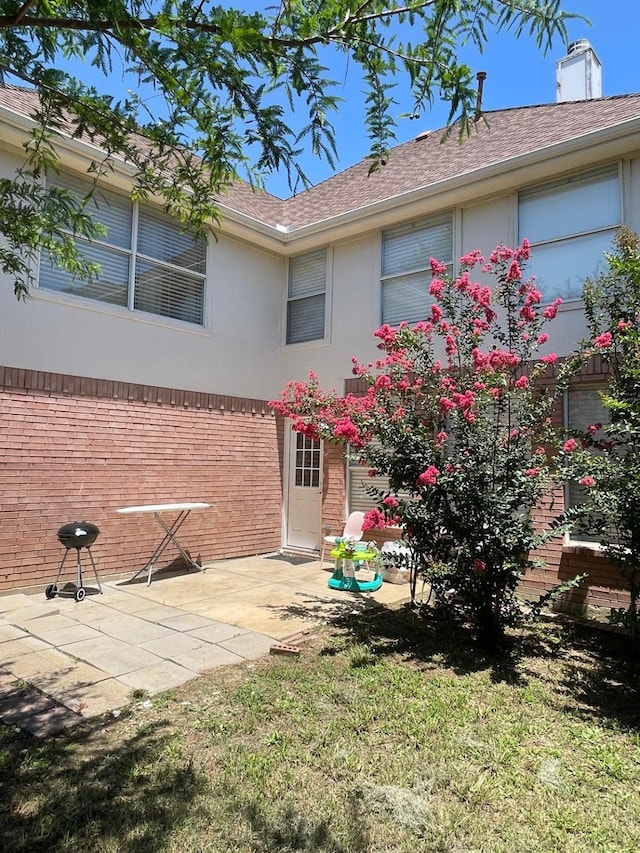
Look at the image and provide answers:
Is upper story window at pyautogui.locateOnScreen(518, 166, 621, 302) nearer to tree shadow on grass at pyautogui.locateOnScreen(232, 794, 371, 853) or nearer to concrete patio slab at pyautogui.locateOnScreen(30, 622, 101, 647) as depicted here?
tree shadow on grass at pyautogui.locateOnScreen(232, 794, 371, 853)

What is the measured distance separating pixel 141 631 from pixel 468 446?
3.67m

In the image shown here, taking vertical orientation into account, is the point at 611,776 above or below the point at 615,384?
below

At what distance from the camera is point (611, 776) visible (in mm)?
3018

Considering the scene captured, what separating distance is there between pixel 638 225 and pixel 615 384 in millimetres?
2797

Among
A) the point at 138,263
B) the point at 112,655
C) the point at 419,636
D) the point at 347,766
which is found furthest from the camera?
the point at 138,263

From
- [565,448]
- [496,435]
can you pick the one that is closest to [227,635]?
[496,435]

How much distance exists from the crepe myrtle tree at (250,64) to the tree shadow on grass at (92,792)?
3.49 m

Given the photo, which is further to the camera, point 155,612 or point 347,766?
point 155,612

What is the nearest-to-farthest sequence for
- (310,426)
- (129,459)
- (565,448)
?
1. (565,448)
2. (310,426)
3. (129,459)

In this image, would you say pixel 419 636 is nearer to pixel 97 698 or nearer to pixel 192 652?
pixel 192 652

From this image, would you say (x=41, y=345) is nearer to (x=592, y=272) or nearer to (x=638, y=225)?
(x=592, y=272)

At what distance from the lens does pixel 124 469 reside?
7.86 meters

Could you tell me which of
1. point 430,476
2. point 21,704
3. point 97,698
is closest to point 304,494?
→ point 430,476

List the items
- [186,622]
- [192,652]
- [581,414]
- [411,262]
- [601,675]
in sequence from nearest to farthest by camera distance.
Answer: [601,675], [192,652], [186,622], [581,414], [411,262]
